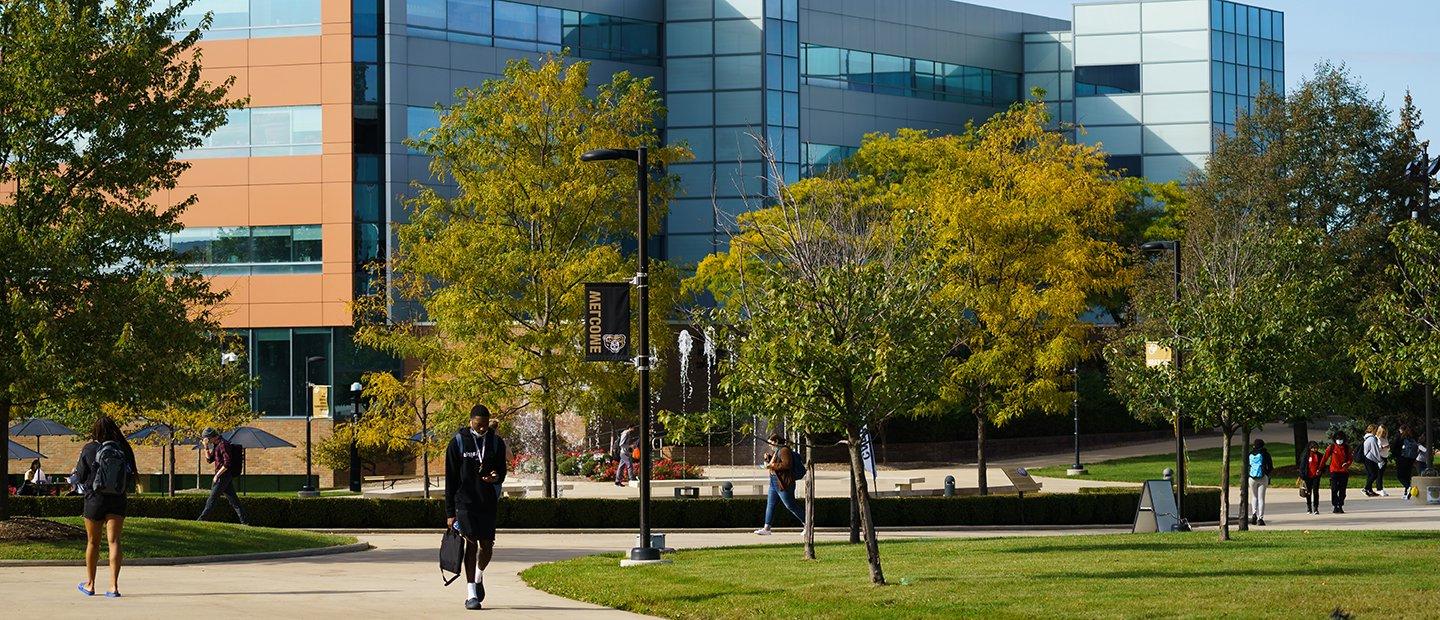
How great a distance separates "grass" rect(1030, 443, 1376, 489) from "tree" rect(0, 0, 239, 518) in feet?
92.0

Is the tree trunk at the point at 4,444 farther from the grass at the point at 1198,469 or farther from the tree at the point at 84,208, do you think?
the grass at the point at 1198,469

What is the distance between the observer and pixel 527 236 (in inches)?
1414

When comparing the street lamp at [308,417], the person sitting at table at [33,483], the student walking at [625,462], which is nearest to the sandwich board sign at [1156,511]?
the student walking at [625,462]

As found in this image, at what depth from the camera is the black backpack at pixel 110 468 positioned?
57.4 ft

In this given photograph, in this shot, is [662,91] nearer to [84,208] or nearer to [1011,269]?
[1011,269]

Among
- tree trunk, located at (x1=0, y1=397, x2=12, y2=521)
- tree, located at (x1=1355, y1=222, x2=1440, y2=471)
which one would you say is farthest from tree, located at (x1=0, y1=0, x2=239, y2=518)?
tree, located at (x1=1355, y1=222, x2=1440, y2=471)

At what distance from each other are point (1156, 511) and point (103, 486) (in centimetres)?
1693

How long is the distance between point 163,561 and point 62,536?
6.96 ft

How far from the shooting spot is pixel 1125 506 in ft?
109

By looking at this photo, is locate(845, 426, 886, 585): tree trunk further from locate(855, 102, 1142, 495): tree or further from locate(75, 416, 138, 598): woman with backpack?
locate(855, 102, 1142, 495): tree

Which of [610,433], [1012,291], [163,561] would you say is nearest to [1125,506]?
[1012,291]

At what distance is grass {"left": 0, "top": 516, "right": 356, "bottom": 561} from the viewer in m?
22.4

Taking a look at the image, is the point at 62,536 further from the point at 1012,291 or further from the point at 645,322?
the point at 1012,291

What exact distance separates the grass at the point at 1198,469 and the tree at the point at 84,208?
1104 inches
